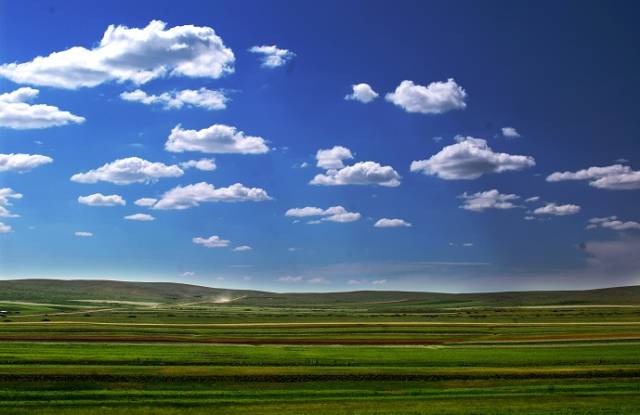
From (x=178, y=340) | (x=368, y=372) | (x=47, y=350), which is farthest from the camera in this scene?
(x=178, y=340)

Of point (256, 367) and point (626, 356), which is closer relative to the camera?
point (256, 367)

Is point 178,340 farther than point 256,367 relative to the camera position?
Yes

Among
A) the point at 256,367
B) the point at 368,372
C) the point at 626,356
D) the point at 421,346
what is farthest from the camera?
the point at 421,346

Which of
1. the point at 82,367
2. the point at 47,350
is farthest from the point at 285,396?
the point at 47,350

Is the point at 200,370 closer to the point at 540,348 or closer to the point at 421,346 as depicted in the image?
the point at 421,346

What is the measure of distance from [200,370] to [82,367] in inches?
333

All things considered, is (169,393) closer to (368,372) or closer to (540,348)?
(368,372)

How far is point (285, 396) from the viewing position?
3541 centimetres

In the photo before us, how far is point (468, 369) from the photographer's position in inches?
1812

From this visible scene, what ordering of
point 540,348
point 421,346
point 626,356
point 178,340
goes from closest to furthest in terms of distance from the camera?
1. point 626,356
2. point 540,348
3. point 421,346
4. point 178,340

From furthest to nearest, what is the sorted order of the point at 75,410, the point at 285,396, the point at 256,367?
1. the point at 256,367
2. the point at 285,396
3. the point at 75,410

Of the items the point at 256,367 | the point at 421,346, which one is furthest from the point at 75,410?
the point at 421,346

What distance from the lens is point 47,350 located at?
57000mm

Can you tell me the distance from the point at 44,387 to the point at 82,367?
788 centimetres
